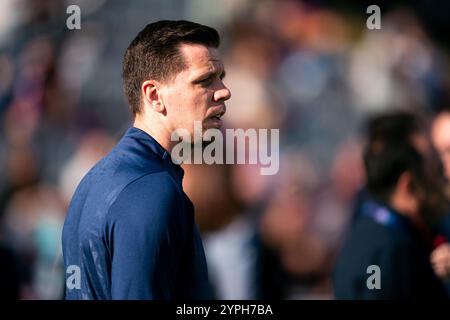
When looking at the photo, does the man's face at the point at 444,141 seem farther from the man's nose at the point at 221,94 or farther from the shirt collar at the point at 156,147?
the shirt collar at the point at 156,147

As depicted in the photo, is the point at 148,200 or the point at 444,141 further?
the point at 444,141

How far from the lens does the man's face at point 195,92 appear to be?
229 cm

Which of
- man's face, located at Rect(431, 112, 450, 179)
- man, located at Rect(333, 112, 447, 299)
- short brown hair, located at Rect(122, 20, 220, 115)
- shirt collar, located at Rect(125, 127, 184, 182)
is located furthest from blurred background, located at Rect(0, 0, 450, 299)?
shirt collar, located at Rect(125, 127, 184, 182)

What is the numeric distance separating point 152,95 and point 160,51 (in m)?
0.13

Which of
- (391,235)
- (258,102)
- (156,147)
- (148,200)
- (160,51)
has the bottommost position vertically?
(391,235)

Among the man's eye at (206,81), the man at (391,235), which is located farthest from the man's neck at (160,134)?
the man at (391,235)

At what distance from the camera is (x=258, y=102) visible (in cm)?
544

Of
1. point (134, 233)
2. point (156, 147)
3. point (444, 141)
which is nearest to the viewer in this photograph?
point (134, 233)

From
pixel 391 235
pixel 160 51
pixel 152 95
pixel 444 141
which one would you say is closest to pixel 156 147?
pixel 152 95

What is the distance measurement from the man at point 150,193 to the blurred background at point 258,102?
257cm

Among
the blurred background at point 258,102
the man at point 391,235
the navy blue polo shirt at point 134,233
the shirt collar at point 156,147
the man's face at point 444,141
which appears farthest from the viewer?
the blurred background at point 258,102

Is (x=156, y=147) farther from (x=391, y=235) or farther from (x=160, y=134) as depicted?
(x=391, y=235)

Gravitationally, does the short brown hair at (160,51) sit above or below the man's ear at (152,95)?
above

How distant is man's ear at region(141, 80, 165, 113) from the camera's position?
7.54 feet
